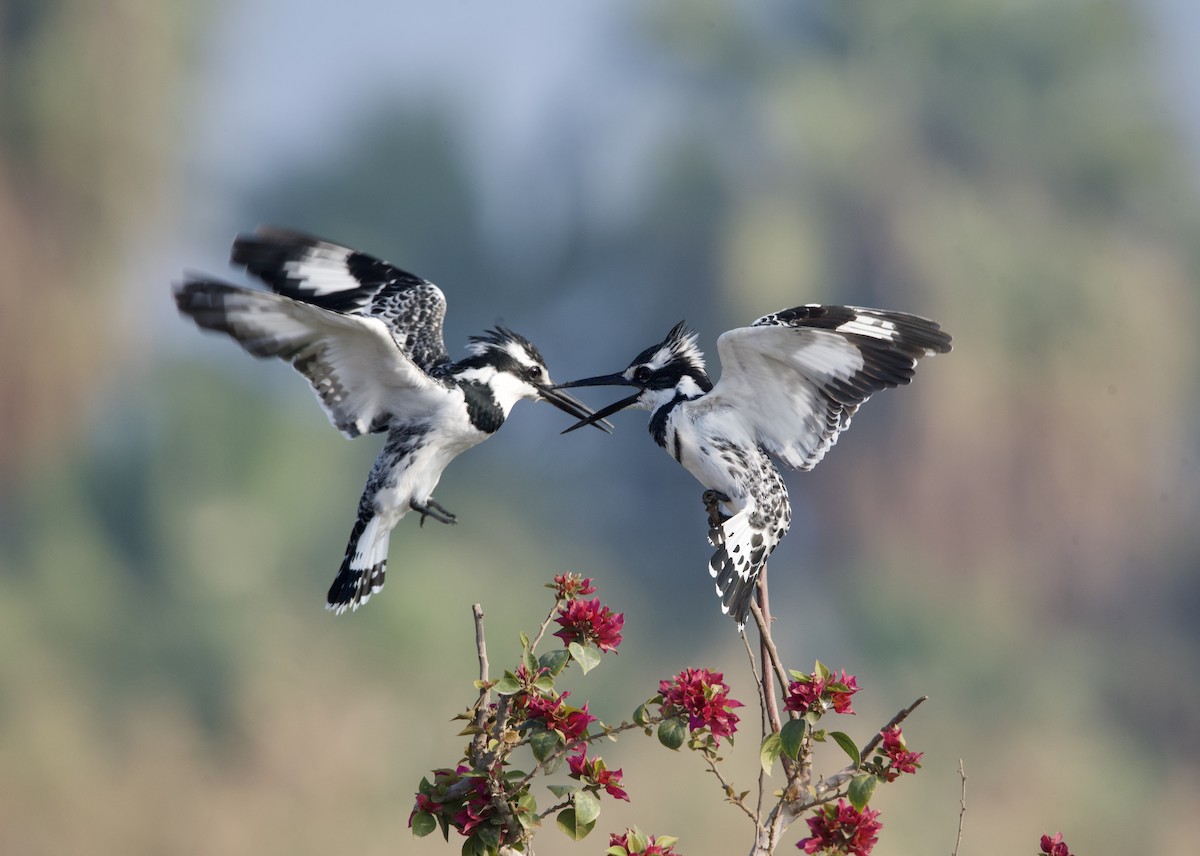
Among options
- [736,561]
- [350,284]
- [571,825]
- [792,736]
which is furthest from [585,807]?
[350,284]

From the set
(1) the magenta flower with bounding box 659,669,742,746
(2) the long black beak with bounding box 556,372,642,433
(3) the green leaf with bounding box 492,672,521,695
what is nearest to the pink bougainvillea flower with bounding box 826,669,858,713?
(1) the magenta flower with bounding box 659,669,742,746

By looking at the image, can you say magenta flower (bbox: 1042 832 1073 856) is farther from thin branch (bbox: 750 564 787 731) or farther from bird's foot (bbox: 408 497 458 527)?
bird's foot (bbox: 408 497 458 527)

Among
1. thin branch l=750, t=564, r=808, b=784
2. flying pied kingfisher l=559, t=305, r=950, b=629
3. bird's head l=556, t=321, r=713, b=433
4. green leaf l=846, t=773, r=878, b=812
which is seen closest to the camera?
green leaf l=846, t=773, r=878, b=812

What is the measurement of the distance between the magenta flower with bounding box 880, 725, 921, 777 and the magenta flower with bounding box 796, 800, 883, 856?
69 mm

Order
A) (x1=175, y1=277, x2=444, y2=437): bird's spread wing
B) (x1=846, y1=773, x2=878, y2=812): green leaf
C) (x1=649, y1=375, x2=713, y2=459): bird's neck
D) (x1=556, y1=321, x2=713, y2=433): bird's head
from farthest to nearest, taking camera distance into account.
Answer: (x1=556, y1=321, x2=713, y2=433): bird's head, (x1=649, y1=375, x2=713, y2=459): bird's neck, (x1=175, y1=277, x2=444, y2=437): bird's spread wing, (x1=846, y1=773, x2=878, y2=812): green leaf

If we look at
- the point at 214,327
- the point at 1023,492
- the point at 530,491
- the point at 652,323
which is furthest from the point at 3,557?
the point at 214,327

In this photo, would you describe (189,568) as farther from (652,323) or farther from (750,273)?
(750,273)

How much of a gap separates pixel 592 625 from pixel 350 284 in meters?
1.62

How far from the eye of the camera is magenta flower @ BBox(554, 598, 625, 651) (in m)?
1.85

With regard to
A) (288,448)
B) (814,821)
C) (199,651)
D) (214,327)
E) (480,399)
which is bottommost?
(814,821)

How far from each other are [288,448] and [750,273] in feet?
12.1

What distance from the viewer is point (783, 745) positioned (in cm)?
180

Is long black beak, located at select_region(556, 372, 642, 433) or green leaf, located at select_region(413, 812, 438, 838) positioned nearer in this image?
green leaf, located at select_region(413, 812, 438, 838)

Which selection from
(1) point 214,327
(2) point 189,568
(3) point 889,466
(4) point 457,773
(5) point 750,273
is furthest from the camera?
(3) point 889,466
